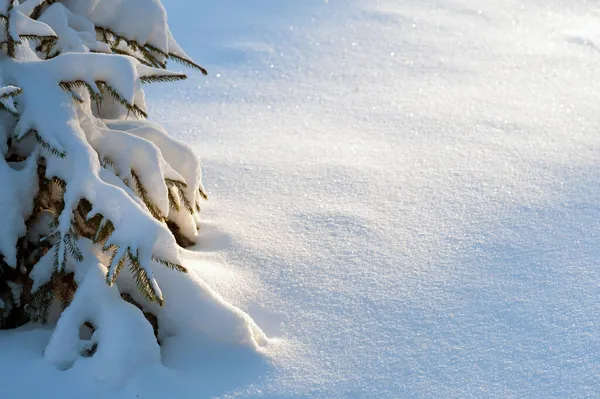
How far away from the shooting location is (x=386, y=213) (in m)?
3.70

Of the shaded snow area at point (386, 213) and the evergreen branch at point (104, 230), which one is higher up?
the evergreen branch at point (104, 230)

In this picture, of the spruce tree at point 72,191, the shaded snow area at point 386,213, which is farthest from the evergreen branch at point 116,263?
the shaded snow area at point 386,213

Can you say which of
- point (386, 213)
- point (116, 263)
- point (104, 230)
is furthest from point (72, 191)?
point (386, 213)

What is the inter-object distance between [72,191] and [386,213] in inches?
62.1

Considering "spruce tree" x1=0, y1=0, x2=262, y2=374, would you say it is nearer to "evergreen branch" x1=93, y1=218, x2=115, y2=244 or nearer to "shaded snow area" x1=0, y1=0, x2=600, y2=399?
"evergreen branch" x1=93, y1=218, x2=115, y2=244

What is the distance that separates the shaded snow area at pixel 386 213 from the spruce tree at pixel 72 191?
0.18m

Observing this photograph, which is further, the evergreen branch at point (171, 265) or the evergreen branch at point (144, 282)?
the evergreen branch at point (171, 265)

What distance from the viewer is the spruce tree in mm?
2584

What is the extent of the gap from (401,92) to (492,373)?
10.2ft

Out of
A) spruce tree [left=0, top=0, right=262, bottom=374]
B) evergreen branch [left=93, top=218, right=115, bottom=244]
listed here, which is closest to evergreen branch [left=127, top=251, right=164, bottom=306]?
spruce tree [left=0, top=0, right=262, bottom=374]

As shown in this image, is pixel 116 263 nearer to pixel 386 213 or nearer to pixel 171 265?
pixel 171 265

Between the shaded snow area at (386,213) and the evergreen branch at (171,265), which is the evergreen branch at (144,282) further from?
the shaded snow area at (386,213)

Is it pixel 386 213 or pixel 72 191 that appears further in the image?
pixel 386 213

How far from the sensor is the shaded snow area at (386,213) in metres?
2.65
